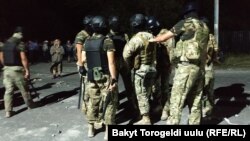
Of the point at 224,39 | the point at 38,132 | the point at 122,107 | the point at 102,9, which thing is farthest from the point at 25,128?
the point at 224,39

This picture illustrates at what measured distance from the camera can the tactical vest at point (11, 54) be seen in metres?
8.97

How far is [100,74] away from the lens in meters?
6.96

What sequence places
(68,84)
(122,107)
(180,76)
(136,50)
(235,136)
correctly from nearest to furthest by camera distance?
(235,136) < (180,76) < (136,50) < (122,107) < (68,84)

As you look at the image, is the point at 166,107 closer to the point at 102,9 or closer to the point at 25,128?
the point at 25,128

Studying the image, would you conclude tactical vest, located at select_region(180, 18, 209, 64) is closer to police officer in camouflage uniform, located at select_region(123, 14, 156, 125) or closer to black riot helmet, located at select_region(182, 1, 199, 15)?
black riot helmet, located at select_region(182, 1, 199, 15)

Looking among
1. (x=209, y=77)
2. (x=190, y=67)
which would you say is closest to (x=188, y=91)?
(x=190, y=67)

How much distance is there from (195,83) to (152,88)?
1794 millimetres

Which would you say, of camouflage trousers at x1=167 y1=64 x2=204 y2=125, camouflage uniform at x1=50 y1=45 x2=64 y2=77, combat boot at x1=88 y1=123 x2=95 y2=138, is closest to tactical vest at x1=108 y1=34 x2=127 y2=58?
combat boot at x1=88 y1=123 x2=95 y2=138

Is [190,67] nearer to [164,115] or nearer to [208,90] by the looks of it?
[208,90]

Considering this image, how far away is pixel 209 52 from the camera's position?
805 cm

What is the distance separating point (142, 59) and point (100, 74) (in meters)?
0.97

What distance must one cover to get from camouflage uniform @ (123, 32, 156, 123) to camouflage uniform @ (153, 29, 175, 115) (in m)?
0.71

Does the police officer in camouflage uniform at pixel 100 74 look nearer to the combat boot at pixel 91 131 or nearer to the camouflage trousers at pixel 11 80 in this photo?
the combat boot at pixel 91 131

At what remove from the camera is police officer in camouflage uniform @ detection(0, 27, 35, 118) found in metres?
A: 8.98
